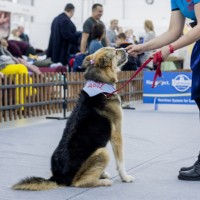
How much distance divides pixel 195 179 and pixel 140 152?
1.68 m

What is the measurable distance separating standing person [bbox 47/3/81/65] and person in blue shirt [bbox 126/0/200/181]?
25.7ft

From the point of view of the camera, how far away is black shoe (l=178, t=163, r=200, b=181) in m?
5.11

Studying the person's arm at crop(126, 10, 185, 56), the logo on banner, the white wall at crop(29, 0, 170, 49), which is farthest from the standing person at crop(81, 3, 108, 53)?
the white wall at crop(29, 0, 170, 49)

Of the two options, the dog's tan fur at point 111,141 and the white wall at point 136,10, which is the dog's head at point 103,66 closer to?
the dog's tan fur at point 111,141

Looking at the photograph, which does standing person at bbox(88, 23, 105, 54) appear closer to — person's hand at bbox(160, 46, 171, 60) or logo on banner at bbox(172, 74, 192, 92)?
logo on banner at bbox(172, 74, 192, 92)

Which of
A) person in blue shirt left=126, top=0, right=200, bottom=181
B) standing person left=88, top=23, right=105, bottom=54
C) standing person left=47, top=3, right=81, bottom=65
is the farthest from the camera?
standing person left=47, top=3, right=81, bottom=65

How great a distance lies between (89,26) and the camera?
12203mm

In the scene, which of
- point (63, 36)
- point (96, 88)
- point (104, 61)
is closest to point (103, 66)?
point (104, 61)

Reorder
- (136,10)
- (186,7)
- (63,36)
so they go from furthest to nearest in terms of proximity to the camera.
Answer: (136,10), (63,36), (186,7)

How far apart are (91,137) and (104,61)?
0.70 meters

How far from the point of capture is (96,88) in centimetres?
485

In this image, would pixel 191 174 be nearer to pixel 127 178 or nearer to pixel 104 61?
pixel 127 178

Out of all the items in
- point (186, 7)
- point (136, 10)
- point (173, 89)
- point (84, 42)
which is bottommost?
point (173, 89)

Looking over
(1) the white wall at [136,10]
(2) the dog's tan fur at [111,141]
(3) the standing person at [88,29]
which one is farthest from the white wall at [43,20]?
(2) the dog's tan fur at [111,141]
